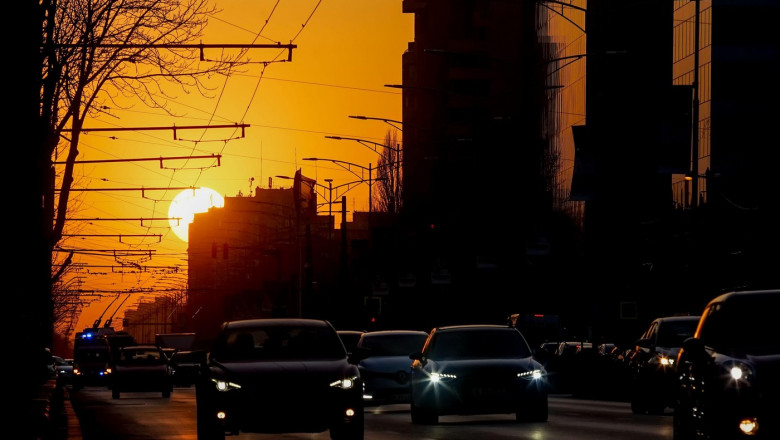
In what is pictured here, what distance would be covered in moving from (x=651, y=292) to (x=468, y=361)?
4171 centimetres

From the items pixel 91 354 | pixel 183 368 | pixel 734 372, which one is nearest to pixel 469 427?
pixel 734 372

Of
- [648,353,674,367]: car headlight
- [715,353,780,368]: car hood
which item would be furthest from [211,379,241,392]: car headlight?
[648,353,674,367]: car headlight

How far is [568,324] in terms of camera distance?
105 m

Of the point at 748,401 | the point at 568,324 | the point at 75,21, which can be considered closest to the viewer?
the point at 748,401

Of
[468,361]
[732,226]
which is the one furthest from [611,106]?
[468,361]

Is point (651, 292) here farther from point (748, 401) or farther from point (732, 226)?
point (748, 401)

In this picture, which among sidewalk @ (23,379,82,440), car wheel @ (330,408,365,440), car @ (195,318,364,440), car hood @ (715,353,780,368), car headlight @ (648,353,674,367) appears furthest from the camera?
car headlight @ (648,353,674,367)

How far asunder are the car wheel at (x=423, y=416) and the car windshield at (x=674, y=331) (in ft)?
16.2

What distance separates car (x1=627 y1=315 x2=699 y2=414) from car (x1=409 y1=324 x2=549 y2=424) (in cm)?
293

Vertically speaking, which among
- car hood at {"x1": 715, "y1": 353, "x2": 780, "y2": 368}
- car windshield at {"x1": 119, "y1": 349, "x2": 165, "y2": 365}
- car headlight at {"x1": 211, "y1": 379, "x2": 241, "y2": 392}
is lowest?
car windshield at {"x1": 119, "y1": 349, "x2": 165, "y2": 365}

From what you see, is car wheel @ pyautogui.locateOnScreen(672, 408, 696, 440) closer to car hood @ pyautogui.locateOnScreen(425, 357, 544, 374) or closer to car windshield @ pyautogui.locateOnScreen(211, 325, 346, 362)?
car windshield @ pyautogui.locateOnScreen(211, 325, 346, 362)

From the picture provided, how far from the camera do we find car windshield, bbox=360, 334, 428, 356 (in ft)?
107

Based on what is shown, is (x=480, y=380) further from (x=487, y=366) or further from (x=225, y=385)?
(x=225, y=385)

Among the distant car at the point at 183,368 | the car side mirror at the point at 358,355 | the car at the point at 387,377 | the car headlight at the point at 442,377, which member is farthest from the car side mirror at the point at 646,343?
the distant car at the point at 183,368
